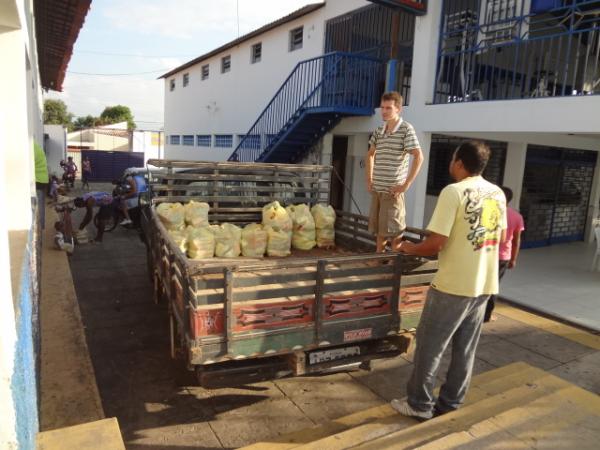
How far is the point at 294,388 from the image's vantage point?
13.2 ft

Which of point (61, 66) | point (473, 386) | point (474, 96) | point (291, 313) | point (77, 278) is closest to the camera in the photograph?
point (291, 313)

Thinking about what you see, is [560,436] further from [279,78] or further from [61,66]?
[61,66]

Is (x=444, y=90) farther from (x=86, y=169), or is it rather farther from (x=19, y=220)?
(x=86, y=169)

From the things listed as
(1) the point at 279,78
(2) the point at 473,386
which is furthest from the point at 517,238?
(1) the point at 279,78

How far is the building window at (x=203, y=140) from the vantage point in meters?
19.6

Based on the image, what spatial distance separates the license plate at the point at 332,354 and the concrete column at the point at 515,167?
26.0ft

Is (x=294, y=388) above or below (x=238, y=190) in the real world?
below

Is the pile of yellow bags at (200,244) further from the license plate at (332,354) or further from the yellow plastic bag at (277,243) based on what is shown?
the license plate at (332,354)

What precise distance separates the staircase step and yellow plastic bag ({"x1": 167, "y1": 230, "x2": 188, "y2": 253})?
2.78 metres

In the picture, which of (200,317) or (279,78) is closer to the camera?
(200,317)

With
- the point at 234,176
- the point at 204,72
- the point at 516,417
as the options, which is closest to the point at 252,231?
the point at 234,176

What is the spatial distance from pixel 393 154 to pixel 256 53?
13.1m

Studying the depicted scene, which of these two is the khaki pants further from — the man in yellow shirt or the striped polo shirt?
the man in yellow shirt

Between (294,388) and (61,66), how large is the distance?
1299 cm
